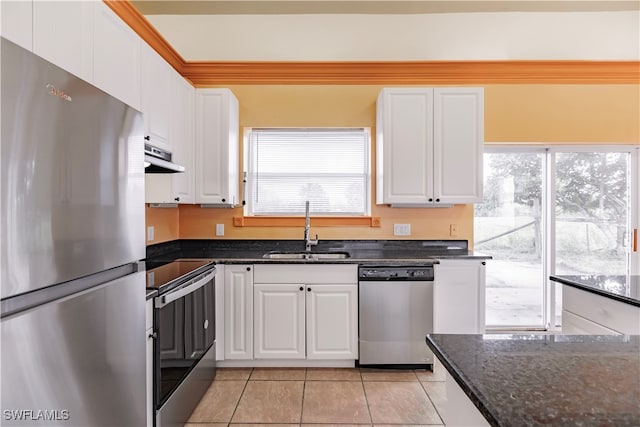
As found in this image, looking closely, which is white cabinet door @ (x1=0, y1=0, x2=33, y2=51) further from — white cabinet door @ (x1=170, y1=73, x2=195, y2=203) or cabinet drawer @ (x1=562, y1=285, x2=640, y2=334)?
cabinet drawer @ (x1=562, y1=285, x2=640, y2=334)

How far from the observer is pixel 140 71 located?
207cm

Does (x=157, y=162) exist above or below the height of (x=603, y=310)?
above

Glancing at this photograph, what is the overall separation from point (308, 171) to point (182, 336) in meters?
1.90

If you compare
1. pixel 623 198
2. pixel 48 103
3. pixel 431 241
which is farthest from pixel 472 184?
pixel 48 103

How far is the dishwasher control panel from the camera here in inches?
103

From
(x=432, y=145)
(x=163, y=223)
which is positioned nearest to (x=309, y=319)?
(x=163, y=223)

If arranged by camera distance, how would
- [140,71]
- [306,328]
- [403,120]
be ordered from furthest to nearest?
1. [403,120]
2. [306,328]
3. [140,71]

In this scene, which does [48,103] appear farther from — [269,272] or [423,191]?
[423,191]

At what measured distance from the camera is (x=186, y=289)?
1.98 m

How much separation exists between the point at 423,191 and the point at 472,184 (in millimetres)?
427

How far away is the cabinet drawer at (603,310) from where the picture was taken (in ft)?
4.60

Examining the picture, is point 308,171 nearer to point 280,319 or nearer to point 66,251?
point 280,319

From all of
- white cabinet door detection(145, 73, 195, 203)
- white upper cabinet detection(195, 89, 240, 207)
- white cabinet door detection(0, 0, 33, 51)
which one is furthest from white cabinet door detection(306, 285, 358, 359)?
white cabinet door detection(0, 0, 33, 51)

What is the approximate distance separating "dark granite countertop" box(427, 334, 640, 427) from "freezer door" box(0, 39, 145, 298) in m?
1.12
